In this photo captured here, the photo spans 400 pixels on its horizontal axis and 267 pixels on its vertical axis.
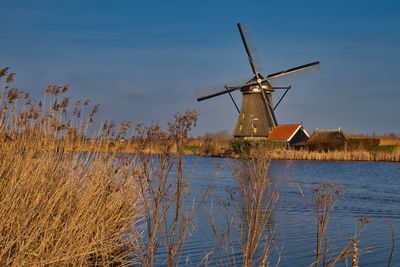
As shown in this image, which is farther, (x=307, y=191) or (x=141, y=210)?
(x=307, y=191)

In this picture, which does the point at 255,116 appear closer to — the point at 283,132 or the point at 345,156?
the point at 283,132

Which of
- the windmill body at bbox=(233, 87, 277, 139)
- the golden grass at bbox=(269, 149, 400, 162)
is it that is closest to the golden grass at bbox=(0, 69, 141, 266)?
the golden grass at bbox=(269, 149, 400, 162)

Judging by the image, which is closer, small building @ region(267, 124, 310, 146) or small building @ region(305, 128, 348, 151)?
small building @ region(305, 128, 348, 151)

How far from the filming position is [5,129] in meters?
5.01

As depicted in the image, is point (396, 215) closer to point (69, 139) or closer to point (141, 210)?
point (141, 210)

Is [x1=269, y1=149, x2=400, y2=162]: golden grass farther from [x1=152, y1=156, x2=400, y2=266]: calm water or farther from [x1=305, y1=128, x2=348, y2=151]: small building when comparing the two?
[x1=152, y1=156, x2=400, y2=266]: calm water

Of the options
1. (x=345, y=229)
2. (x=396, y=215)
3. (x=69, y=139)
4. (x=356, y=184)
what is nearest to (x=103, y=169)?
(x=69, y=139)

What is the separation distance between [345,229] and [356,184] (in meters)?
8.54

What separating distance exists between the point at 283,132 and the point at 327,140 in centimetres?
277

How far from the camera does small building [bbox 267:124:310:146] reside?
33969 millimetres

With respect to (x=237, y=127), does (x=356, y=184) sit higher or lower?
lower

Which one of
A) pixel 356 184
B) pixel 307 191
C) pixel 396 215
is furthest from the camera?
pixel 356 184

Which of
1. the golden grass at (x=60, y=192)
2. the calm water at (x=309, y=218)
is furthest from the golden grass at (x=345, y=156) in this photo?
the golden grass at (x=60, y=192)

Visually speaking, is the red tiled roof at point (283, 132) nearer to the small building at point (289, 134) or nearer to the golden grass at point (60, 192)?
the small building at point (289, 134)
